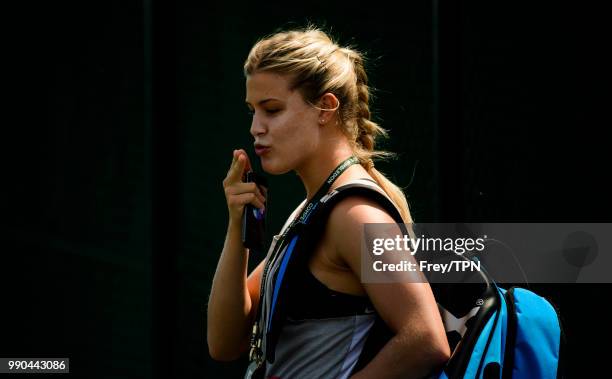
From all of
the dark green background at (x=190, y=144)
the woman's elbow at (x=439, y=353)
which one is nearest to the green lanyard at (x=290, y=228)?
the woman's elbow at (x=439, y=353)

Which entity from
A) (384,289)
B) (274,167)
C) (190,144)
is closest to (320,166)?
(274,167)

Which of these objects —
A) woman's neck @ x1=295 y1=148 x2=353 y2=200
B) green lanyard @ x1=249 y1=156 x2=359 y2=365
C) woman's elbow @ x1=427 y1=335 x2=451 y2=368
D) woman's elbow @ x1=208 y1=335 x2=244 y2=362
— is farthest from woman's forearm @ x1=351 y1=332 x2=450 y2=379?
woman's elbow @ x1=208 y1=335 x2=244 y2=362

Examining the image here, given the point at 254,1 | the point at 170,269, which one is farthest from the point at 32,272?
the point at 254,1

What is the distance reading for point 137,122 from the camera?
17.1ft

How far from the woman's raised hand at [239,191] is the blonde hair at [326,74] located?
0.82 ft

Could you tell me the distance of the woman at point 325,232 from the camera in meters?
2.25

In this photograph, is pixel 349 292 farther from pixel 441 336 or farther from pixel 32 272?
pixel 32 272

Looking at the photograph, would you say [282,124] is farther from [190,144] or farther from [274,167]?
[190,144]

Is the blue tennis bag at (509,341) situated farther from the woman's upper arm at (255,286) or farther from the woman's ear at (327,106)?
the woman's upper arm at (255,286)

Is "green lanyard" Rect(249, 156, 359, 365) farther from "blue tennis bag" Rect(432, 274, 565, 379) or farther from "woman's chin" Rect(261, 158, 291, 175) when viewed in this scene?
"blue tennis bag" Rect(432, 274, 565, 379)

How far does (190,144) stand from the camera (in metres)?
5.08

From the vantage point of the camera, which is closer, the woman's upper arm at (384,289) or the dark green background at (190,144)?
the woman's upper arm at (384,289)

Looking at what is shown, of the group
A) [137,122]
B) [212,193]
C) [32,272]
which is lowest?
[32,272]

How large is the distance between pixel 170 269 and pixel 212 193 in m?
0.51
